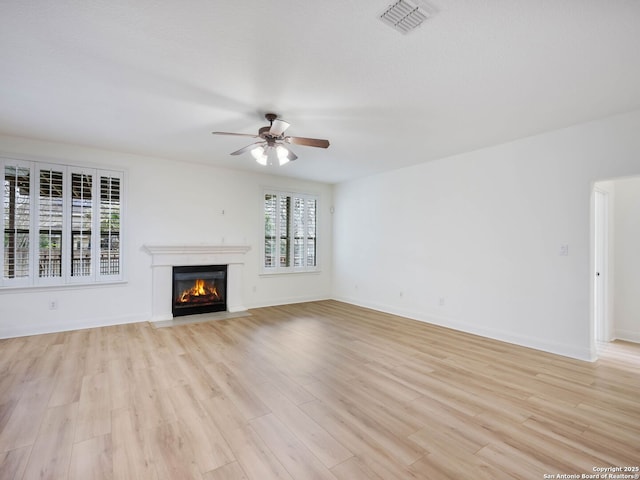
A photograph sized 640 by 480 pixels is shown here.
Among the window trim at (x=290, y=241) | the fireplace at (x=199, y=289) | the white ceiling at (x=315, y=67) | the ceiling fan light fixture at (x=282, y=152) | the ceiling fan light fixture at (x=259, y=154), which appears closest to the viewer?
the white ceiling at (x=315, y=67)

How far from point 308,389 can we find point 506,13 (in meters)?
3.18

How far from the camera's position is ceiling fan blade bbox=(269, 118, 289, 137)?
3.17 metres

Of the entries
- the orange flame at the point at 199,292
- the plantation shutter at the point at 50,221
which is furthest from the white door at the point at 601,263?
the plantation shutter at the point at 50,221

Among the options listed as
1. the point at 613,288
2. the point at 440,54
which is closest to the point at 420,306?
the point at 613,288

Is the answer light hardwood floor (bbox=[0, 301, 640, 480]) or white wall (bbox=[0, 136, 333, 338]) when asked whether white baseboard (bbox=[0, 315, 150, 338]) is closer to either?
white wall (bbox=[0, 136, 333, 338])

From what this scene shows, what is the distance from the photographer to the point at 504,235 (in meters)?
4.32

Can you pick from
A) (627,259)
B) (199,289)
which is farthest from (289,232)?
(627,259)

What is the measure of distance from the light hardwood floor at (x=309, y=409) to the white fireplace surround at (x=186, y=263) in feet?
3.53

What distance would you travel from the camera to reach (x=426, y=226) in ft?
17.6

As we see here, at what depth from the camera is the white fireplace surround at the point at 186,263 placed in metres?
5.25

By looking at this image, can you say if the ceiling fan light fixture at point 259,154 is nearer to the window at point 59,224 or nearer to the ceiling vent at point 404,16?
the ceiling vent at point 404,16

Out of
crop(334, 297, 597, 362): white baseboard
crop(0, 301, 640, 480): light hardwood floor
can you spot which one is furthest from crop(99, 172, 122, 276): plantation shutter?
crop(334, 297, 597, 362): white baseboard

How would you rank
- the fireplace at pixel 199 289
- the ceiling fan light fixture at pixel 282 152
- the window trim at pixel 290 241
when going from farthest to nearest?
the window trim at pixel 290 241
the fireplace at pixel 199 289
the ceiling fan light fixture at pixel 282 152

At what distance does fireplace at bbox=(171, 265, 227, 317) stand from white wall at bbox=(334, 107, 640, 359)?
9.93 feet
